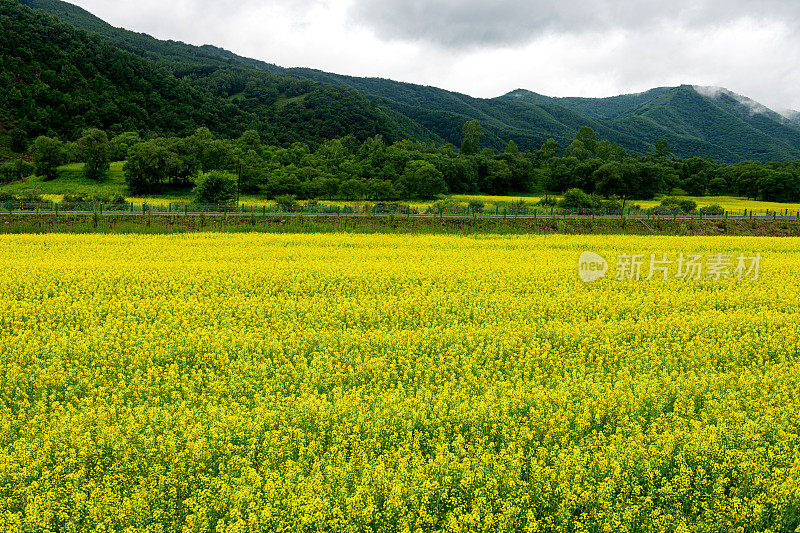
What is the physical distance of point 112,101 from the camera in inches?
3844

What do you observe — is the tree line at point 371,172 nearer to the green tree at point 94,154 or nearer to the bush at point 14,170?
the green tree at point 94,154

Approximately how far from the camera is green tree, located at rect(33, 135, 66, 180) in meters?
66.7

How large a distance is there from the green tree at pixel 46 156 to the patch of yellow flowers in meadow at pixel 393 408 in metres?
65.3

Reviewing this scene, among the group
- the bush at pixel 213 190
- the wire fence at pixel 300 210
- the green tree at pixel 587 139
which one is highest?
the green tree at pixel 587 139

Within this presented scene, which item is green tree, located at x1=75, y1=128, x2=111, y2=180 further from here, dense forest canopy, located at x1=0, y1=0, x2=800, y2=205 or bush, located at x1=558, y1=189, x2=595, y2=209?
bush, located at x1=558, y1=189, x2=595, y2=209

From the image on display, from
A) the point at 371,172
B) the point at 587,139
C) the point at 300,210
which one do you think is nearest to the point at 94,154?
the point at 371,172

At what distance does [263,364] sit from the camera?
905 cm

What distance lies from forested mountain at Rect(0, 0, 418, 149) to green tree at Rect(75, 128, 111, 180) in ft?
79.4

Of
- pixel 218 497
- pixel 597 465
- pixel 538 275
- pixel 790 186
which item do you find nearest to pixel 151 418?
pixel 218 497

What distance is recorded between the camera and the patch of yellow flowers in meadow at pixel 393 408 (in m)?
5.39

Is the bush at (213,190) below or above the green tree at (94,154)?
below

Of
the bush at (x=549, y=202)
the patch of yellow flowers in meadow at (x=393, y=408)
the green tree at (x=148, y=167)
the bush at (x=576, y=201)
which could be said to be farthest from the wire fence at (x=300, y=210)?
the patch of yellow flowers in meadow at (x=393, y=408)

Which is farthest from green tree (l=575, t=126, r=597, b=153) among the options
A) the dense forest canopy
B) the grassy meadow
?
the grassy meadow

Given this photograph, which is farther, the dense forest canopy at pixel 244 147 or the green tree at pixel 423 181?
the green tree at pixel 423 181
